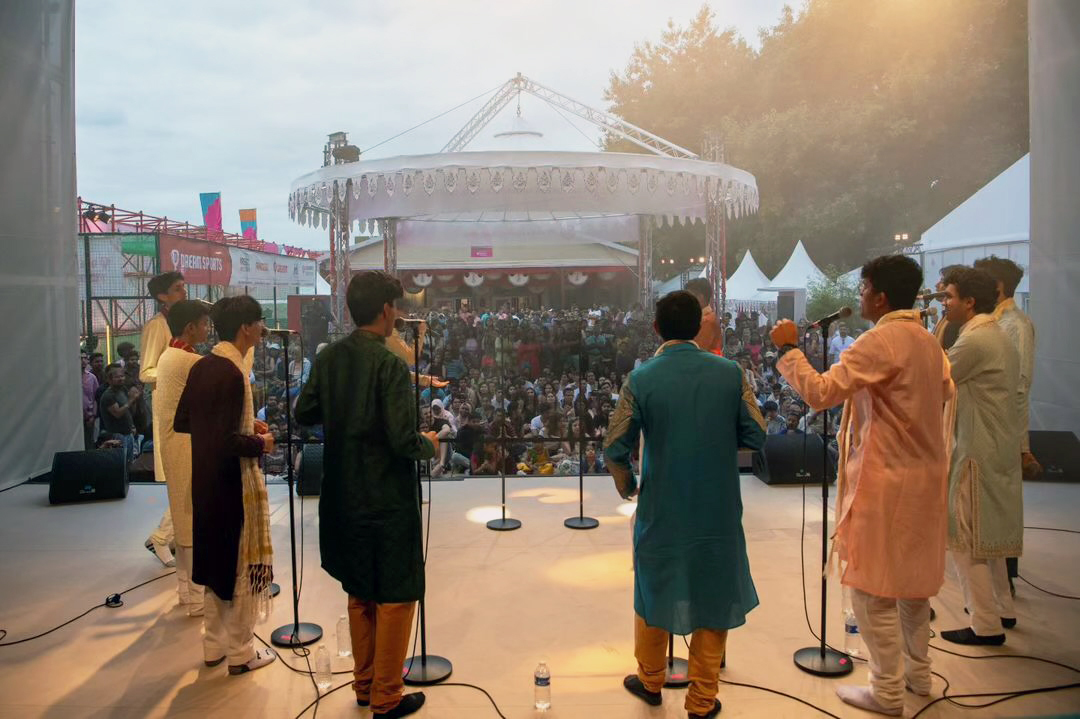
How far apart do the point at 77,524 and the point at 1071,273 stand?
818 cm

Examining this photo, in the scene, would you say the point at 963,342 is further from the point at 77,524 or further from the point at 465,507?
the point at 77,524

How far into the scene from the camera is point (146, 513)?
5793mm

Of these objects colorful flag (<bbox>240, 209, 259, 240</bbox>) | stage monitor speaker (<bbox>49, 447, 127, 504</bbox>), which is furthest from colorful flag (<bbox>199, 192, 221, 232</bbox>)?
stage monitor speaker (<bbox>49, 447, 127, 504</bbox>)

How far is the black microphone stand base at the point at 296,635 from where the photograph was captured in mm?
3557

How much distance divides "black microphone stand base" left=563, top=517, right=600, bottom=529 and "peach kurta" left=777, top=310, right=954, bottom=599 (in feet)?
8.59

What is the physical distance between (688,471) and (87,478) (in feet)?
17.5

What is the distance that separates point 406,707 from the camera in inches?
116

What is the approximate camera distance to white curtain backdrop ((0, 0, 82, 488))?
670cm

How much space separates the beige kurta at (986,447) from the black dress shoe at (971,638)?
0.36 m

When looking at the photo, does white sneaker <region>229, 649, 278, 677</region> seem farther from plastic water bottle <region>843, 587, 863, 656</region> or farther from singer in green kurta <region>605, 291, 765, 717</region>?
plastic water bottle <region>843, 587, 863, 656</region>

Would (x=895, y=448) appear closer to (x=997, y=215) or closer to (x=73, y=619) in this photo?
(x=73, y=619)

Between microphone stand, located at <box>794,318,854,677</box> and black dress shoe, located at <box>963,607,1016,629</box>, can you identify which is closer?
microphone stand, located at <box>794,318,854,677</box>

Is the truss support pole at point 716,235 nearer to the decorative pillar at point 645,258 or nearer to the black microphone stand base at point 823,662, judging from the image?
the decorative pillar at point 645,258

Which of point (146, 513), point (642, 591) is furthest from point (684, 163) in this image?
point (642, 591)
